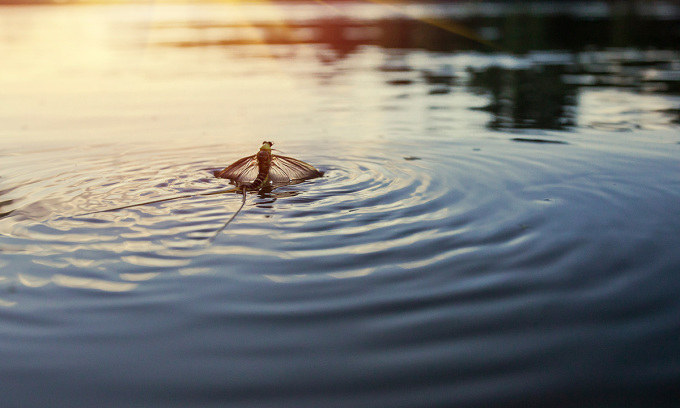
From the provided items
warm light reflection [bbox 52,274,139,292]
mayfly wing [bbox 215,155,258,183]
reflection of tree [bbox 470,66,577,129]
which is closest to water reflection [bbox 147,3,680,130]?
reflection of tree [bbox 470,66,577,129]

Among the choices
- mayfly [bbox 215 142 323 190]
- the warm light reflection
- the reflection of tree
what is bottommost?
the warm light reflection

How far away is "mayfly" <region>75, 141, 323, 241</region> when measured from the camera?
6453 millimetres

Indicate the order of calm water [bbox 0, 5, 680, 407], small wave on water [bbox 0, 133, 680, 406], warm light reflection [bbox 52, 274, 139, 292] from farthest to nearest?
warm light reflection [bbox 52, 274, 139, 292], small wave on water [bbox 0, 133, 680, 406], calm water [bbox 0, 5, 680, 407]

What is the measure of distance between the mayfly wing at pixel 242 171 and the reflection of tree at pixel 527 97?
4.64 metres

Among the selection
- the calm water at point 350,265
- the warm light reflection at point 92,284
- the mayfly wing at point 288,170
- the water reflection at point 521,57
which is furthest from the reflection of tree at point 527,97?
the warm light reflection at point 92,284

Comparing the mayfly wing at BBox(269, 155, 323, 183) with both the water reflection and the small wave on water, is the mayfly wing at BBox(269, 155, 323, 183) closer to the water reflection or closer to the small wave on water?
the small wave on water

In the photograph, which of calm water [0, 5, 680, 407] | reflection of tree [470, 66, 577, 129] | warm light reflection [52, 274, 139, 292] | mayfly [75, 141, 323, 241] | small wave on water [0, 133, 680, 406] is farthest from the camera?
reflection of tree [470, 66, 577, 129]

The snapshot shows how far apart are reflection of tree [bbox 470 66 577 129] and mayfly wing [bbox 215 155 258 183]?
183 inches

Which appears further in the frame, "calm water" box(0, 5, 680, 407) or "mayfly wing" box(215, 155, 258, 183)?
"mayfly wing" box(215, 155, 258, 183)

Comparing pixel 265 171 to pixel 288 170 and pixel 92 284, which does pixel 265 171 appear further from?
pixel 92 284

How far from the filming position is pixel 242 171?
6.85m

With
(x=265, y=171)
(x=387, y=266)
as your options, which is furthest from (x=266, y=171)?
(x=387, y=266)

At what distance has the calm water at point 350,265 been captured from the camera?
3334mm

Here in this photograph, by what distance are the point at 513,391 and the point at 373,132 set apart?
6.81m
